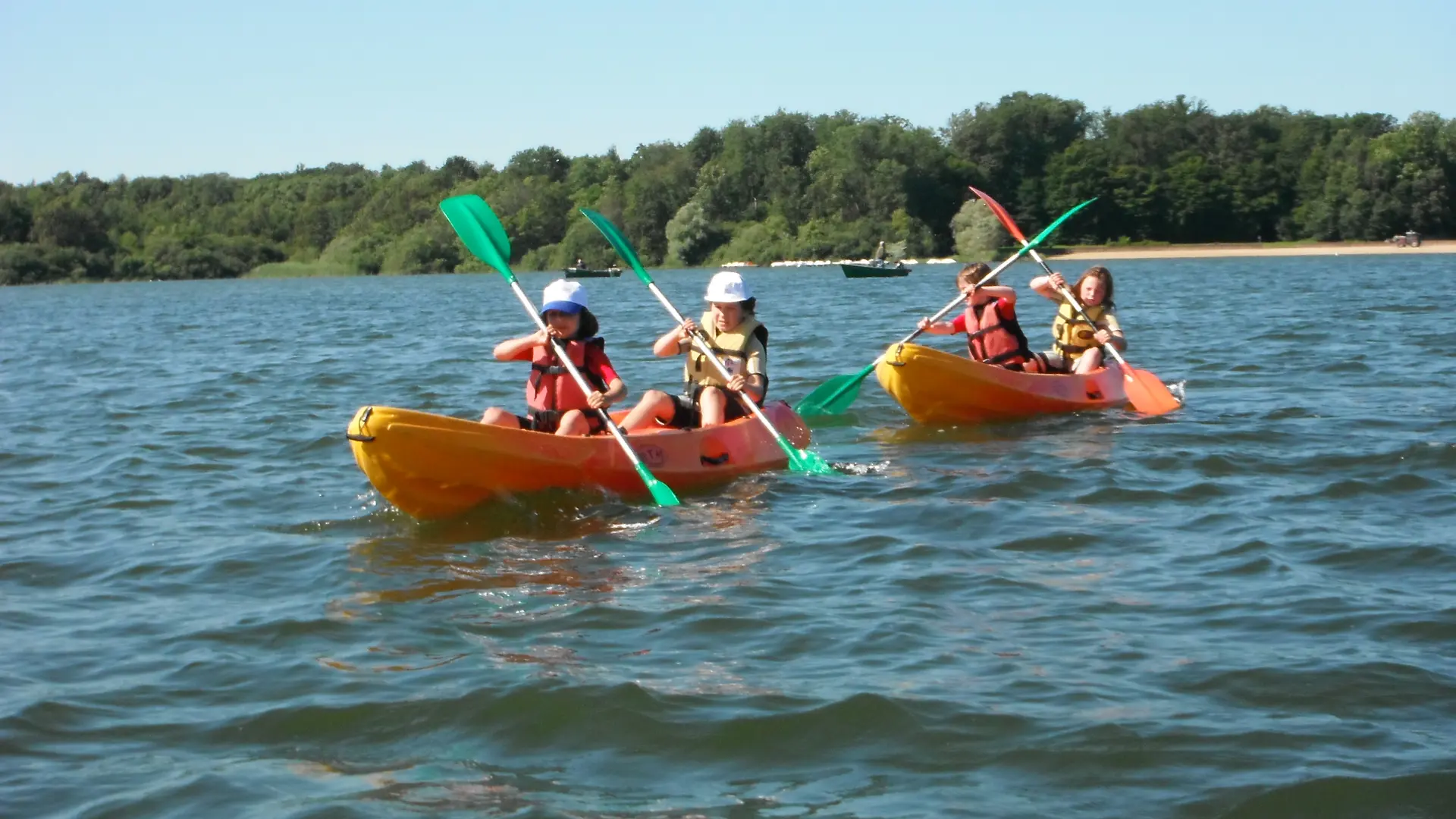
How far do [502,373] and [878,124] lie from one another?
6719 centimetres

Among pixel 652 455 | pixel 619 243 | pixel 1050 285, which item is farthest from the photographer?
pixel 1050 285

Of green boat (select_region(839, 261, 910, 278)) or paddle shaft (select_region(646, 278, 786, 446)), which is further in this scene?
green boat (select_region(839, 261, 910, 278))

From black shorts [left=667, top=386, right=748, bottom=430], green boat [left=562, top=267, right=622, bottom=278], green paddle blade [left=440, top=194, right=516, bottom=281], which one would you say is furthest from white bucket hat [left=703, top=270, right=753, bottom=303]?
green boat [left=562, top=267, right=622, bottom=278]

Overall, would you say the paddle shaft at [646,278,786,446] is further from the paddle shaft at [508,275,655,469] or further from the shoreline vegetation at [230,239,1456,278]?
the shoreline vegetation at [230,239,1456,278]

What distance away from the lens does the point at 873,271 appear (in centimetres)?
4684

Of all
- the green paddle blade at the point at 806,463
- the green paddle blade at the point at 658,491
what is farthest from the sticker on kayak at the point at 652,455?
the green paddle blade at the point at 806,463

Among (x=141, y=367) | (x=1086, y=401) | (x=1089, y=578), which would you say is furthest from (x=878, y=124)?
(x=1089, y=578)

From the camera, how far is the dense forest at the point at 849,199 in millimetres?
71125

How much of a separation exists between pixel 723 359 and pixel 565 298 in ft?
4.42

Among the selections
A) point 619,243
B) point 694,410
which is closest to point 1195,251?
point 619,243

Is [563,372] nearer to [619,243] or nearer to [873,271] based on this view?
[619,243]

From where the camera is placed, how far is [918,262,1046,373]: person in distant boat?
10.8 meters

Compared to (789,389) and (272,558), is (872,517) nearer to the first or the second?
(272,558)

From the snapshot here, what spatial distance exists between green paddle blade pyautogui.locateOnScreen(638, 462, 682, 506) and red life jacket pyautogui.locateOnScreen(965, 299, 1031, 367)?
383 centimetres
